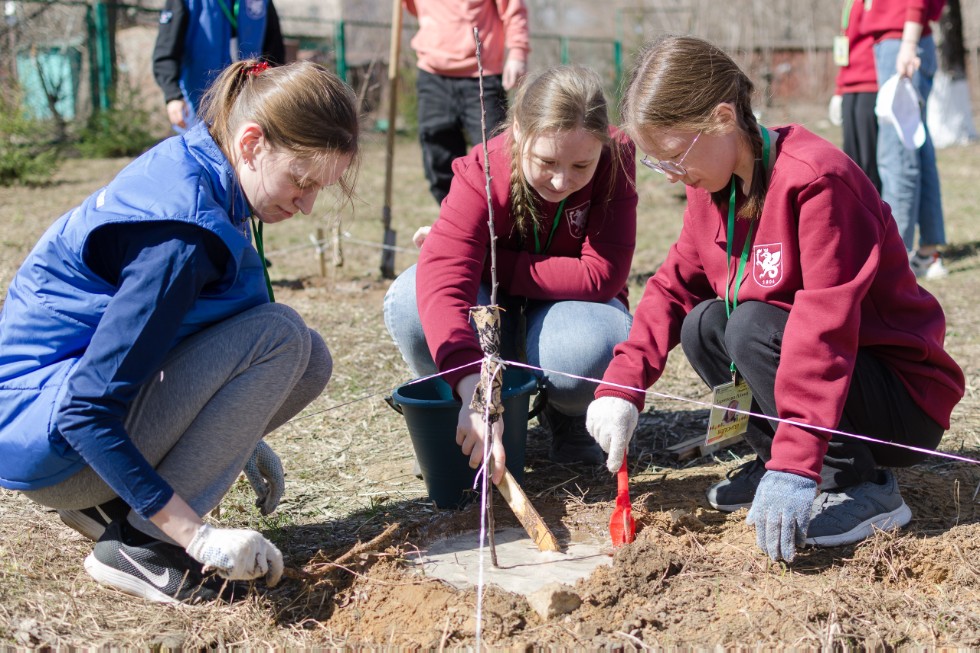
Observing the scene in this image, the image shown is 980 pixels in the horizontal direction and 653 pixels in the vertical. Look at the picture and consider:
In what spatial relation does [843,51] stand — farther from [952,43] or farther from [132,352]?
[952,43]

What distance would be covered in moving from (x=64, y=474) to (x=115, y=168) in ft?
29.0

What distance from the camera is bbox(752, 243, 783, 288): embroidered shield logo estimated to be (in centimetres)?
219

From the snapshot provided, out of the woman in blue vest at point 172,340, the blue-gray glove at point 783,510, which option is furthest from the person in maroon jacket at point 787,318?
the woman in blue vest at point 172,340

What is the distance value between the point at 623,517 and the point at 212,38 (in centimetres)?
349

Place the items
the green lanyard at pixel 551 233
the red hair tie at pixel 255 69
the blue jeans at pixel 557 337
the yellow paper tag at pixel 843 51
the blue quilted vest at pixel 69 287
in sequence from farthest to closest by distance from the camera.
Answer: the yellow paper tag at pixel 843 51 → the green lanyard at pixel 551 233 → the blue jeans at pixel 557 337 → the red hair tie at pixel 255 69 → the blue quilted vest at pixel 69 287

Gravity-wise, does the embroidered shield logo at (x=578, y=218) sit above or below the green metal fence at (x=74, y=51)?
below

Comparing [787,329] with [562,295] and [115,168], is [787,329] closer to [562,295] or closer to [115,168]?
[562,295]

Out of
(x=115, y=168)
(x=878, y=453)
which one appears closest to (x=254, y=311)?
(x=878, y=453)

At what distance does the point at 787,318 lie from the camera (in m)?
2.21

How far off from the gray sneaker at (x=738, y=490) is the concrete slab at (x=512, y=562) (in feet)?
1.18

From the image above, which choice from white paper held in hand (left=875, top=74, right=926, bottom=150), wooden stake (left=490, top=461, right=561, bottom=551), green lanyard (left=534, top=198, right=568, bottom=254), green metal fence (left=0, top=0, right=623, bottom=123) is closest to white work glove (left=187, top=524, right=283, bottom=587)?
wooden stake (left=490, top=461, right=561, bottom=551)

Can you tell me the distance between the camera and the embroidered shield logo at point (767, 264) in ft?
7.17

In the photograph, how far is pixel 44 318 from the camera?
1.97 m

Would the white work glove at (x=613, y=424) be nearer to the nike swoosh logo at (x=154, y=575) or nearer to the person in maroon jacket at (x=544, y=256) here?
the person in maroon jacket at (x=544, y=256)
